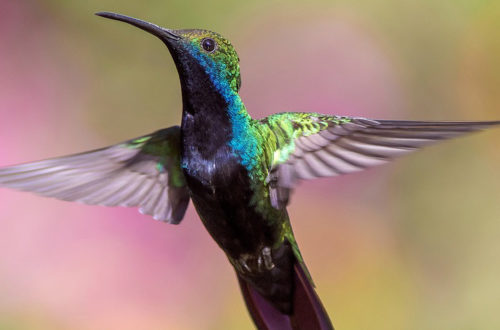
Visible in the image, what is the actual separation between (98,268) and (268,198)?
91 centimetres

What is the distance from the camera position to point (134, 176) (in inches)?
42.3

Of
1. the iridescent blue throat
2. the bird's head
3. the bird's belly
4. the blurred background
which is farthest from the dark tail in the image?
the blurred background

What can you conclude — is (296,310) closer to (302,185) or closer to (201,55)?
(201,55)

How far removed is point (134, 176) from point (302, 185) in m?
0.84

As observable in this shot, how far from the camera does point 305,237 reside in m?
1.91

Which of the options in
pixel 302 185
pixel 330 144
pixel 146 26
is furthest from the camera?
pixel 302 185

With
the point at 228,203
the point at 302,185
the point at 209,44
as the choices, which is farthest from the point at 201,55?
the point at 302,185

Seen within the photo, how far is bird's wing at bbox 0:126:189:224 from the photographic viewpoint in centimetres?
100

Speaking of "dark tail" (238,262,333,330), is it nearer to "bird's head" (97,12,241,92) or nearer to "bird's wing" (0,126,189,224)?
"bird's wing" (0,126,189,224)

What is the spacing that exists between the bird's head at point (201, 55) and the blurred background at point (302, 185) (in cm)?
85

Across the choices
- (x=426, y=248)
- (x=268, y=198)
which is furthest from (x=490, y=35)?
(x=268, y=198)

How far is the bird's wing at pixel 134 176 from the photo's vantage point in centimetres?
100

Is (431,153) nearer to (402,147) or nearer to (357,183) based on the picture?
(357,183)

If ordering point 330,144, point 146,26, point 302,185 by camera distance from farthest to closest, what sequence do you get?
1. point 302,185
2. point 330,144
3. point 146,26
